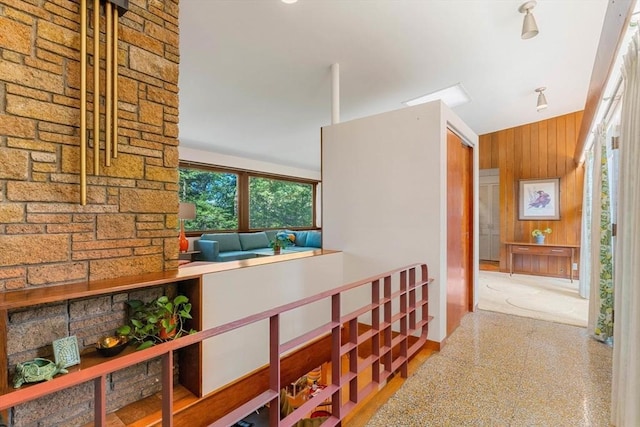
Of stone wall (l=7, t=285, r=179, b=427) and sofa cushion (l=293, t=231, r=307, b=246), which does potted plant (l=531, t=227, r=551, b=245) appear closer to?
sofa cushion (l=293, t=231, r=307, b=246)

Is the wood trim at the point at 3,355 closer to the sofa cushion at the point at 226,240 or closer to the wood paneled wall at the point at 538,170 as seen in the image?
the sofa cushion at the point at 226,240

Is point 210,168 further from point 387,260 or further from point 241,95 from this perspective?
point 387,260

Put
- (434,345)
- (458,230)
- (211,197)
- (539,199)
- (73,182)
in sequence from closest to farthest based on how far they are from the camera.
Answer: (73,182) → (434,345) → (458,230) → (539,199) → (211,197)

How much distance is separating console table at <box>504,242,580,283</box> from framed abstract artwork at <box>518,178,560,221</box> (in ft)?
2.02

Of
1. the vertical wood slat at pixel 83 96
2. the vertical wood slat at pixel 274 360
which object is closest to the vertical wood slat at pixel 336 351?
the vertical wood slat at pixel 274 360

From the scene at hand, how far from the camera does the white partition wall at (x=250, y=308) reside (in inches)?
76.6

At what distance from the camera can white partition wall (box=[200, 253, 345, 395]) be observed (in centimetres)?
195

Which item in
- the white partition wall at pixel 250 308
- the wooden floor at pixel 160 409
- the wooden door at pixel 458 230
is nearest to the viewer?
the wooden floor at pixel 160 409

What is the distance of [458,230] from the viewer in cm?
307

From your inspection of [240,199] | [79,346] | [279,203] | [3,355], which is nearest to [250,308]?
[79,346]

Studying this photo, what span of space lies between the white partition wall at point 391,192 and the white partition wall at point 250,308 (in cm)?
51

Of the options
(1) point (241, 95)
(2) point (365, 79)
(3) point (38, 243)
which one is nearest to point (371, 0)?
(2) point (365, 79)

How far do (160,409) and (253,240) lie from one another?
465 centimetres

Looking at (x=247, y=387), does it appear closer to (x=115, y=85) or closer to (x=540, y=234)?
(x=115, y=85)
